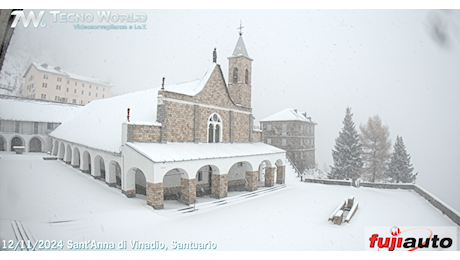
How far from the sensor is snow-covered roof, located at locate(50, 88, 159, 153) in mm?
17984

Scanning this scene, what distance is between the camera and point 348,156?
3400cm

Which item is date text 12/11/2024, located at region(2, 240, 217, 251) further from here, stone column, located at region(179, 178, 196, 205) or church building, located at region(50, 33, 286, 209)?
stone column, located at region(179, 178, 196, 205)

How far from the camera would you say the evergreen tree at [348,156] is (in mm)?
33562

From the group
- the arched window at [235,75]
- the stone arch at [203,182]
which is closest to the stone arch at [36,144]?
the stone arch at [203,182]

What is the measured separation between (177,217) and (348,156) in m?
28.5

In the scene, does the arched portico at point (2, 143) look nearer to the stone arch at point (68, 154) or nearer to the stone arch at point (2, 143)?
the stone arch at point (2, 143)

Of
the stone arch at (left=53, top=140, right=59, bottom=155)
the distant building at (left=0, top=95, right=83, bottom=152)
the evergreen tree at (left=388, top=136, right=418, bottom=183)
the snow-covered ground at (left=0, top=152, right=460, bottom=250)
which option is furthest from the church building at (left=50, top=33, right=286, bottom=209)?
the evergreen tree at (left=388, top=136, right=418, bottom=183)

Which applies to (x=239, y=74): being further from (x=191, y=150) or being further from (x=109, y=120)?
(x=109, y=120)

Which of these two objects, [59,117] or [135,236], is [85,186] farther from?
[59,117]

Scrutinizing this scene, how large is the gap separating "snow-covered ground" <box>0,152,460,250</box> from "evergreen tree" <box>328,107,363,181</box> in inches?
542

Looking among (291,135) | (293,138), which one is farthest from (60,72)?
(293,138)

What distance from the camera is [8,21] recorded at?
3617 mm

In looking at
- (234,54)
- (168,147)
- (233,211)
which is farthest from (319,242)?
(234,54)

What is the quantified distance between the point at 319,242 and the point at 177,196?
33.3 ft
